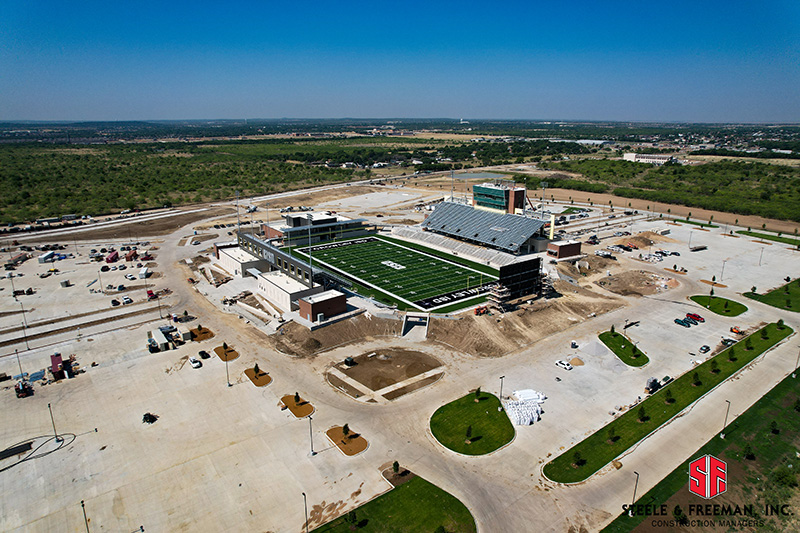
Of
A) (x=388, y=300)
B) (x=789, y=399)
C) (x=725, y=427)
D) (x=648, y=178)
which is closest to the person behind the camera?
(x=725, y=427)

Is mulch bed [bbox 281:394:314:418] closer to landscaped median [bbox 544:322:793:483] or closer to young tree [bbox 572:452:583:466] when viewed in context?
landscaped median [bbox 544:322:793:483]

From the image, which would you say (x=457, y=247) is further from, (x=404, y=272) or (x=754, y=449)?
(x=754, y=449)

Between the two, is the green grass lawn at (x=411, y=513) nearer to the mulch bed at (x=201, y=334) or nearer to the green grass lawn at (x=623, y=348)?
the green grass lawn at (x=623, y=348)

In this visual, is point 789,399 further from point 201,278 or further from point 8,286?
point 8,286

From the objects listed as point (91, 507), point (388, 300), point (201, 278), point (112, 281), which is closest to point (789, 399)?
point (388, 300)

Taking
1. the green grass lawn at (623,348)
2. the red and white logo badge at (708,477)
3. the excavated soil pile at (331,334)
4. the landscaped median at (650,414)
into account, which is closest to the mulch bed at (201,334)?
the excavated soil pile at (331,334)

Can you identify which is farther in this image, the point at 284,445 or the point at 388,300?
the point at 388,300

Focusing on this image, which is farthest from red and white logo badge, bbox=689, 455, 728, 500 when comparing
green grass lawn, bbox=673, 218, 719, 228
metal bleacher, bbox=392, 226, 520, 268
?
green grass lawn, bbox=673, 218, 719, 228

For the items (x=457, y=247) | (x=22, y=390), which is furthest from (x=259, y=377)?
(x=457, y=247)
